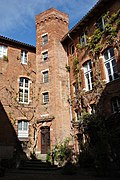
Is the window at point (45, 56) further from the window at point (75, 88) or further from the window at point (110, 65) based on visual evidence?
the window at point (110, 65)

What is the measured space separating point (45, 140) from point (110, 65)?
9.33m

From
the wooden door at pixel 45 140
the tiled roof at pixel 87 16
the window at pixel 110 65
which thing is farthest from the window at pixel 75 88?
the tiled roof at pixel 87 16

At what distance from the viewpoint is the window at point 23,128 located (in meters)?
18.7

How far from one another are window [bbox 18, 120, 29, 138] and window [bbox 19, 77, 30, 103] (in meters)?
2.22

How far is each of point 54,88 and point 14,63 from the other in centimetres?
533

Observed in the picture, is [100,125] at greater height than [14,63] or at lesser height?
lesser

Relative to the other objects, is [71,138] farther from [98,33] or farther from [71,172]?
[98,33]

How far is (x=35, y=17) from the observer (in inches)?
945

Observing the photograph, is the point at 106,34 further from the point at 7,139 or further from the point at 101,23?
the point at 7,139

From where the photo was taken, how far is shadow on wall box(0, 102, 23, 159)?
17062 mm

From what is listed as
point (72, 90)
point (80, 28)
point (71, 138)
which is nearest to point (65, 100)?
point (72, 90)

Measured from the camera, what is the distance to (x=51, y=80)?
19766 mm

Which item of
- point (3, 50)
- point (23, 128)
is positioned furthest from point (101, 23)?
point (23, 128)

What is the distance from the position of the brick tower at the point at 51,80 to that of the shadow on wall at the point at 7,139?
2361mm
